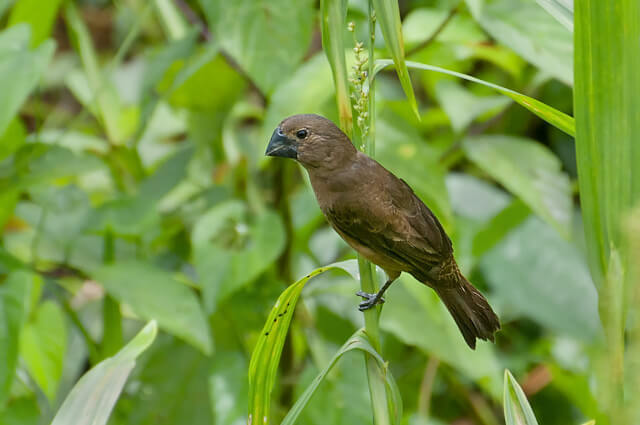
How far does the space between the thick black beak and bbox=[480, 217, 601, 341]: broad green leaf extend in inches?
57.9

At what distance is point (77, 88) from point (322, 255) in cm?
91

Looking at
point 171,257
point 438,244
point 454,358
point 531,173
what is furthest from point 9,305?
point 531,173

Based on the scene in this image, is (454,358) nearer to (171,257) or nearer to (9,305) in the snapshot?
(171,257)

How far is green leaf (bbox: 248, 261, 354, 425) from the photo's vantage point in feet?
3.43

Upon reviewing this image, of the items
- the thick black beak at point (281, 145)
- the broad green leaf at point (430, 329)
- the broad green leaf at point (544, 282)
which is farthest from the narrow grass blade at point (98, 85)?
the broad green leaf at point (544, 282)

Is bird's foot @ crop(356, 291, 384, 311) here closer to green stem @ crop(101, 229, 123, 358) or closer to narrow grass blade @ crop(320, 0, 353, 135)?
narrow grass blade @ crop(320, 0, 353, 135)

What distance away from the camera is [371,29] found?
0.98m

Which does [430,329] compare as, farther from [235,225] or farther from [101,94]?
[101,94]

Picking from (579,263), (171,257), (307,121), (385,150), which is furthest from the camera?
(579,263)

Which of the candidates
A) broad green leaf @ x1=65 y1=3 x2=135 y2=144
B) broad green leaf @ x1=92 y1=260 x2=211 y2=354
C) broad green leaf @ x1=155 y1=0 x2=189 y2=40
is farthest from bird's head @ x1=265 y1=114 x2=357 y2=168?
broad green leaf @ x1=155 y1=0 x2=189 y2=40

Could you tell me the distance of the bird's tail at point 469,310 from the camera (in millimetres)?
1280

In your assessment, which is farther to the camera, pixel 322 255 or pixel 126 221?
pixel 322 255

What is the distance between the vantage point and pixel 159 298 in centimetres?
176

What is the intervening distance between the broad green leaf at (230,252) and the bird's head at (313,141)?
0.57 m
